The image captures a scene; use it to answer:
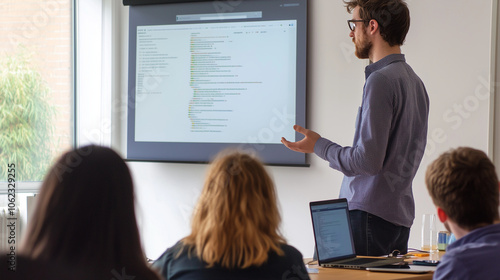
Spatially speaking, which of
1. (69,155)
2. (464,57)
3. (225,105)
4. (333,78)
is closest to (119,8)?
(225,105)

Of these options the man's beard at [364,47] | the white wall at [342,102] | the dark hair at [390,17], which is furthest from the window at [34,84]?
the dark hair at [390,17]

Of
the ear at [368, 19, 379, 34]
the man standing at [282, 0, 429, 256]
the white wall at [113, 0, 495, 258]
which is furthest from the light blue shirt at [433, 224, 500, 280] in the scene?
the white wall at [113, 0, 495, 258]

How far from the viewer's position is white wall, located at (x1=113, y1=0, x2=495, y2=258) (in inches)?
149

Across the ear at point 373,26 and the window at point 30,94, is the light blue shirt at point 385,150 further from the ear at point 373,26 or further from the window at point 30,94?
the window at point 30,94

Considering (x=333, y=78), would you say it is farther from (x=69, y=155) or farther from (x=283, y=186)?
(x=69, y=155)

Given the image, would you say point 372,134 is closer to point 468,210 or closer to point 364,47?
point 364,47

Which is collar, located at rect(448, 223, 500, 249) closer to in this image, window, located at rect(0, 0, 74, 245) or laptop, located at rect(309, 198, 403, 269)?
laptop, located at rect(309, 198, 403, 269)

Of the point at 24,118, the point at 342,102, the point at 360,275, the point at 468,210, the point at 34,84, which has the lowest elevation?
the point at 360,275

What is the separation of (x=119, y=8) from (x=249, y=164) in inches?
131

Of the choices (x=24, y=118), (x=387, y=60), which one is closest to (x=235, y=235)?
(x=387, y=60)

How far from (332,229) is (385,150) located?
406 millimetres

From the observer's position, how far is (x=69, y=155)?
142 cm

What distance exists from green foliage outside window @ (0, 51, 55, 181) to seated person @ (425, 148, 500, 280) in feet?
11.5

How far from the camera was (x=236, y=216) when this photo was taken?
1.82 m
